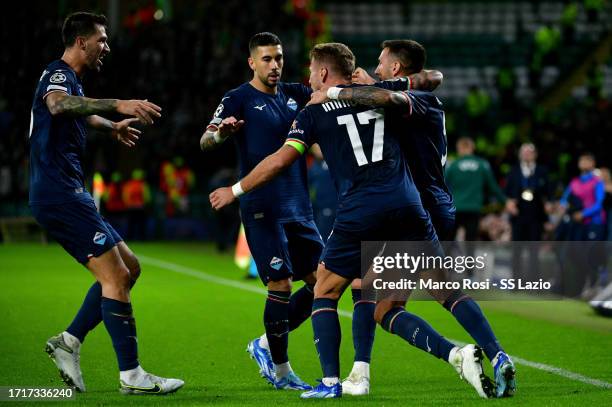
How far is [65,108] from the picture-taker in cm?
643

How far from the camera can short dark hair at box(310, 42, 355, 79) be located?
21.4 feet

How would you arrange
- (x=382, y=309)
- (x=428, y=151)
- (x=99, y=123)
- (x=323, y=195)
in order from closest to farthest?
(x=382, y=309), (x=428, y=151), (x=99, y=123), (x=323, y=195)

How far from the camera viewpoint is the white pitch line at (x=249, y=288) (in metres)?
7.34

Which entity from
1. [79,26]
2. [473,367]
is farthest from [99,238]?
[473,367]

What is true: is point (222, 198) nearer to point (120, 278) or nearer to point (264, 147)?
point (120, 278)

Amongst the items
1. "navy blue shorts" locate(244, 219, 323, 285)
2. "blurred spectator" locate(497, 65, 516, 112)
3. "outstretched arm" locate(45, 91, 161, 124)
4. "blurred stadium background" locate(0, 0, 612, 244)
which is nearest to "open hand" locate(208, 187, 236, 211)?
"outstretched arm" locate(45, 91, 161, 124)

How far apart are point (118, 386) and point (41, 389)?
54 centimetres

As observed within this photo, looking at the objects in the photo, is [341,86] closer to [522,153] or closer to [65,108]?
[65,108]

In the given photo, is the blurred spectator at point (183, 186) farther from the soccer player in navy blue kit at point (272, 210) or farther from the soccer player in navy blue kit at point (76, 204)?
the soccer player in navy blue kit at point (76, 204)

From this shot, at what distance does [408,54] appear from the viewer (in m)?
6.96

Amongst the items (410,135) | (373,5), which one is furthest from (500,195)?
(373,5)

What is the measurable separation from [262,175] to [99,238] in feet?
3.44

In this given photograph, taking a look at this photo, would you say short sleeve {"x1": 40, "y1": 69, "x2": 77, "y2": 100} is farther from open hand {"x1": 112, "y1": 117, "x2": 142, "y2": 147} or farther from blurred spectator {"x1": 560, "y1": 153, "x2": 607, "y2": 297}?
blurred spectator {"x1": 560, "y1": 153, "x2": 607, "y2": 297}

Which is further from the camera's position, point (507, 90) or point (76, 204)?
point (507, 90)
